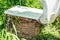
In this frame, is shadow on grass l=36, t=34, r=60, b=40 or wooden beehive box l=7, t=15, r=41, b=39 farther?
shadow on grass l=36, t=34, r=60, b=40

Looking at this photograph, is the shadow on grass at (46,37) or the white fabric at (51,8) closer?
the white fabric at (51,8)

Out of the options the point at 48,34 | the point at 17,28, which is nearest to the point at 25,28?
the point at 17,28

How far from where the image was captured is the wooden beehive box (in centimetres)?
361

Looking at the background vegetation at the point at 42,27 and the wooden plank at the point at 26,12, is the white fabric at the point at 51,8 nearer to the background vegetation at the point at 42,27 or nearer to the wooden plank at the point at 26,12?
the wooden plank at the point at 26,12

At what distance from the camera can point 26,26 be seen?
3.69 metres

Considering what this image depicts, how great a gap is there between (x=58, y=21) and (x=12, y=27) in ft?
3.68

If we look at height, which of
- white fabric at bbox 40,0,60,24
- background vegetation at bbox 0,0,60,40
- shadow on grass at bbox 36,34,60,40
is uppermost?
white fabric at bbox 40,0,60,24

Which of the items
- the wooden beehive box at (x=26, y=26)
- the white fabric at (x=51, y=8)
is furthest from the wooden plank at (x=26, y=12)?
the white fabric at (x=51, y=8)

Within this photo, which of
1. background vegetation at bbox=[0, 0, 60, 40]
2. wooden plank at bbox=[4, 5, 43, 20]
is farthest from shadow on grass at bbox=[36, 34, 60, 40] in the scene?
wooden plank at bbox=[4, 5, 43, 20]

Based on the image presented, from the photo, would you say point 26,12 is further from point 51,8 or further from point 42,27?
point 51,8

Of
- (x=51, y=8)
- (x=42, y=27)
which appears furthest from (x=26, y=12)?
(x=51, y=8)

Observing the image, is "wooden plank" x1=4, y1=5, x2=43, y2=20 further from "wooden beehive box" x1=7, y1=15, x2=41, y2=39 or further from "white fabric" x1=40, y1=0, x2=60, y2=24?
"white fabric" x1=40, y1=0, x2=60, y2=24

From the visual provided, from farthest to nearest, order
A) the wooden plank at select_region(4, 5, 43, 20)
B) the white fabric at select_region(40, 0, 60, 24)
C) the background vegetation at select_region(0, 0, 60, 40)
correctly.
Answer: the background vegetation at select_region(0, 0, 60, 40) < the wooden plank at select_region(4, 5, 43, 20) < the white fabric at select_region(40, 0, 60, 24)

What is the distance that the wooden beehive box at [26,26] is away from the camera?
361 centimetres
